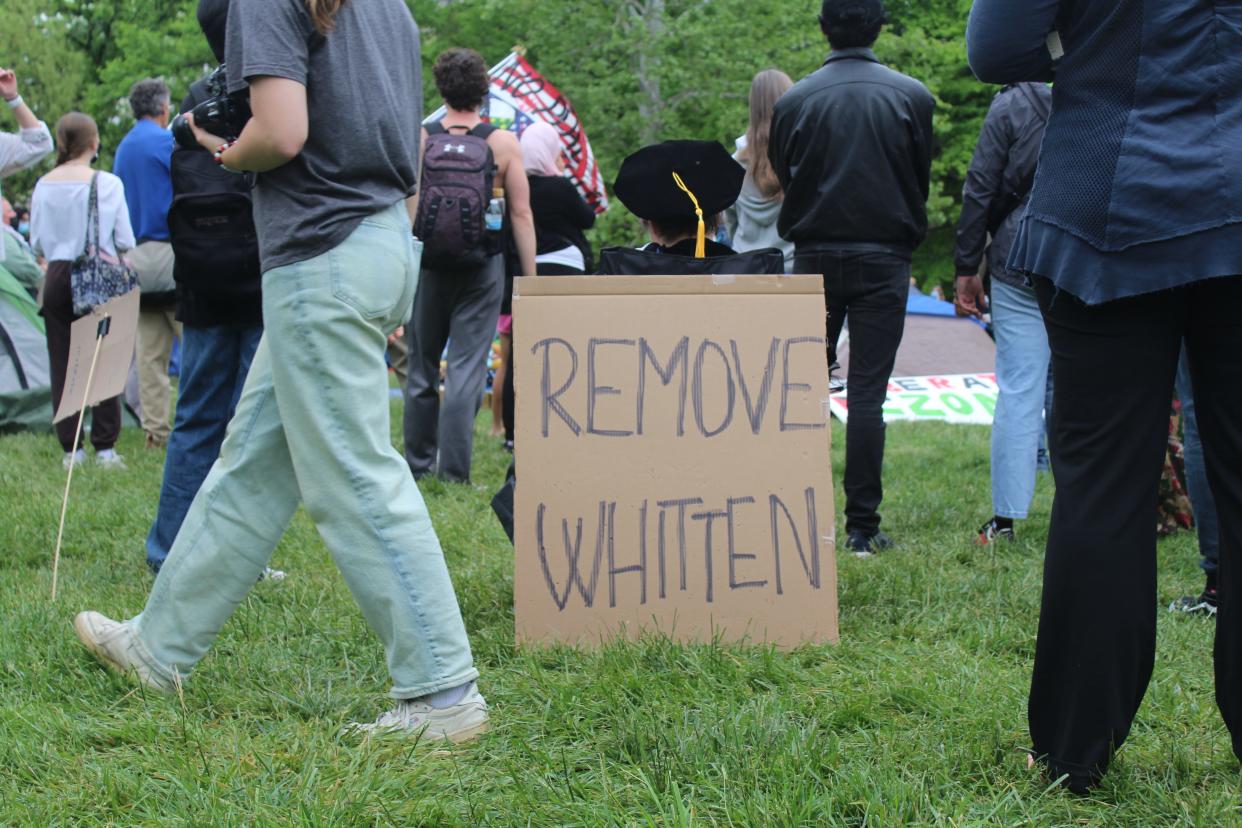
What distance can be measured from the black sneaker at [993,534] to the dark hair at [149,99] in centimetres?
476

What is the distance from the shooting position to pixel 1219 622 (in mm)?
2428

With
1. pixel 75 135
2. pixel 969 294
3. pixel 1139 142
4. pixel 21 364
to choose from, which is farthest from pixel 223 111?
pixel 21 364

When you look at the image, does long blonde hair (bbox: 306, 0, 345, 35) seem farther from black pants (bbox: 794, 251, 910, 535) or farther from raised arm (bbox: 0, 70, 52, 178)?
raised arm (bbox: 0, 70, 52, 178)

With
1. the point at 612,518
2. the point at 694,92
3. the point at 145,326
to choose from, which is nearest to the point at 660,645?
the point at 612,518

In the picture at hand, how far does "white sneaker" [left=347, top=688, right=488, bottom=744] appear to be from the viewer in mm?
2752

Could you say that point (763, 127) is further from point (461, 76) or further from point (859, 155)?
point (461, 76)

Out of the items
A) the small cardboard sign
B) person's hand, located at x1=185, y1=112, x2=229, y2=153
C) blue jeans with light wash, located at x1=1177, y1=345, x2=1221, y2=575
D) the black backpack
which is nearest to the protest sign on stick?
the small cardboard sign

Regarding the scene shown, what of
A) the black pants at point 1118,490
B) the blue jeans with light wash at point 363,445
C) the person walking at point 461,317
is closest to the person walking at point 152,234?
the person walking at point 461,317

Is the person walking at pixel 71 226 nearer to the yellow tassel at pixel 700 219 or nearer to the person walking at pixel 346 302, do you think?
the yellow tassel at pixel 700 219

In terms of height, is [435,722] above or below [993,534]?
above

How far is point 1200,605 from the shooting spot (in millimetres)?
4082

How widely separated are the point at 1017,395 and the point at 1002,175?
86 centimetres

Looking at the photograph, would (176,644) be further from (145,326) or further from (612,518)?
(145,326)

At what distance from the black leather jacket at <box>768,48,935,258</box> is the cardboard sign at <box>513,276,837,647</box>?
4.61 ft
